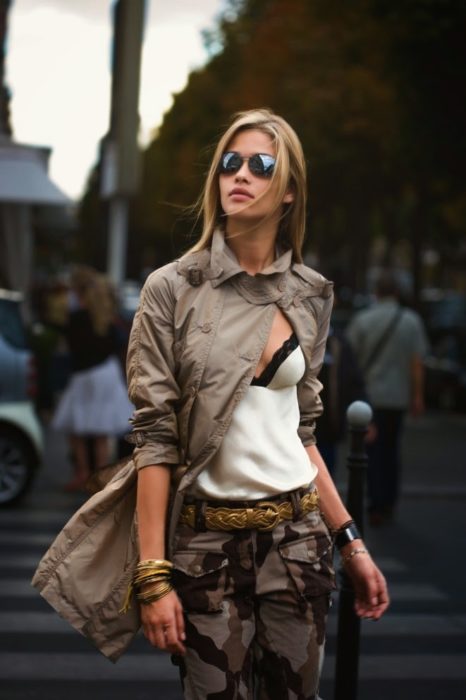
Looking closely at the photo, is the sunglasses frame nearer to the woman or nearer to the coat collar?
the woman

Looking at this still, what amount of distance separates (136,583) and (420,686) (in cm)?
317

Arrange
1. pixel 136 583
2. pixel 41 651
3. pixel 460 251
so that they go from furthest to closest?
pixel 460 251
pixel 41 651
pixel 136 583

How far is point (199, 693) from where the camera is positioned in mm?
3004

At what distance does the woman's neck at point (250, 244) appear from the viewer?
126 inches

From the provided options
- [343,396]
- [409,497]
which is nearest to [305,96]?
[409,497]

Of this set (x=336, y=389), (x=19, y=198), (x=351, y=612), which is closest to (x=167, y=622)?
(x=351, y=612)

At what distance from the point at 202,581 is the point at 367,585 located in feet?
1.72

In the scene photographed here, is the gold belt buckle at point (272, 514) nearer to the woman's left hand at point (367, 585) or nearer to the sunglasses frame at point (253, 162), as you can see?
the woman's left hand at point (367, 585)

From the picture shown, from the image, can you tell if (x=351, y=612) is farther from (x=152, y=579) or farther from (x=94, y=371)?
(x=94, y=371)

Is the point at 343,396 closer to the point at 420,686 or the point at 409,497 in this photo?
the point at 420,686

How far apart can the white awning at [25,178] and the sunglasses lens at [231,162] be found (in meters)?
12.2

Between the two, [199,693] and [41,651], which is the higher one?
[199,693]

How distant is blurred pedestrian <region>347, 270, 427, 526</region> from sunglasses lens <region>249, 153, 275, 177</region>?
24.0ft

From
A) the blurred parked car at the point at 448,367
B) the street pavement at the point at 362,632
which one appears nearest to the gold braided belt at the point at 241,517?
the street pavement at the point at 362,632
